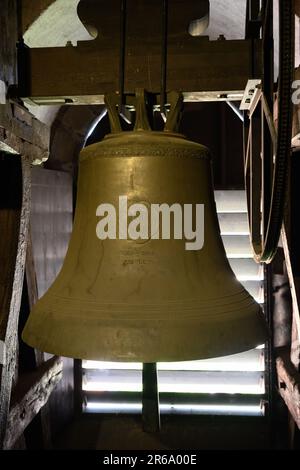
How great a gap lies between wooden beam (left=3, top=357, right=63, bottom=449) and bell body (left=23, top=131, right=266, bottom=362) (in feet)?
3.09

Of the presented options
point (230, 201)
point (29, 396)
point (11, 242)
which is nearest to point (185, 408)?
point (230, 201)

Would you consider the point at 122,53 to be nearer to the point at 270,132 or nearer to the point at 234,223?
the point at 270,132

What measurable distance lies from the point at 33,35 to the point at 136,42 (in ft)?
3.68

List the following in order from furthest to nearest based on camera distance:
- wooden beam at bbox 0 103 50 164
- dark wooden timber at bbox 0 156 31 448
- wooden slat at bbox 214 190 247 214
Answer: wooden slat at bbox 214 190 247 214
dark wooden timber at bbox 0 156 31 448
wooden beam at bbox 0 103 50 164

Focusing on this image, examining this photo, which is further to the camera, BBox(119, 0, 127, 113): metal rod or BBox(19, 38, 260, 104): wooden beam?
BBox(19, 38, 260, 104): wooden beam

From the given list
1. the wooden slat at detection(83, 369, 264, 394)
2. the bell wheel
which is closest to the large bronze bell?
the bell wheel

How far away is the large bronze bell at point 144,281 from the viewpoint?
107 cm

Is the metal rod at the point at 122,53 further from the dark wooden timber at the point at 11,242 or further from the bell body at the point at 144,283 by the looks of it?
the dark wooden timber at the point at 11,242

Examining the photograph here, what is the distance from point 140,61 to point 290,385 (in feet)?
5.34


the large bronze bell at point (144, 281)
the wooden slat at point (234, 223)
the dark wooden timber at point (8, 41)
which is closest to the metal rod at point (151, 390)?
the large bronze bell at point (144, 281)

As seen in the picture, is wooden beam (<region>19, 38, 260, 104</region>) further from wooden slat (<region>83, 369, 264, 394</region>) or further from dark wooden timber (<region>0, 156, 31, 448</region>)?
wooden slat (<region>83, 369, 264, 394</region>)

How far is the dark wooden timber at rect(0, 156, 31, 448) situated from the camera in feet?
6.22

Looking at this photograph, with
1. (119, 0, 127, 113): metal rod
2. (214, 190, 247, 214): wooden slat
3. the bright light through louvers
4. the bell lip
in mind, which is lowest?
the bright light through louvers
